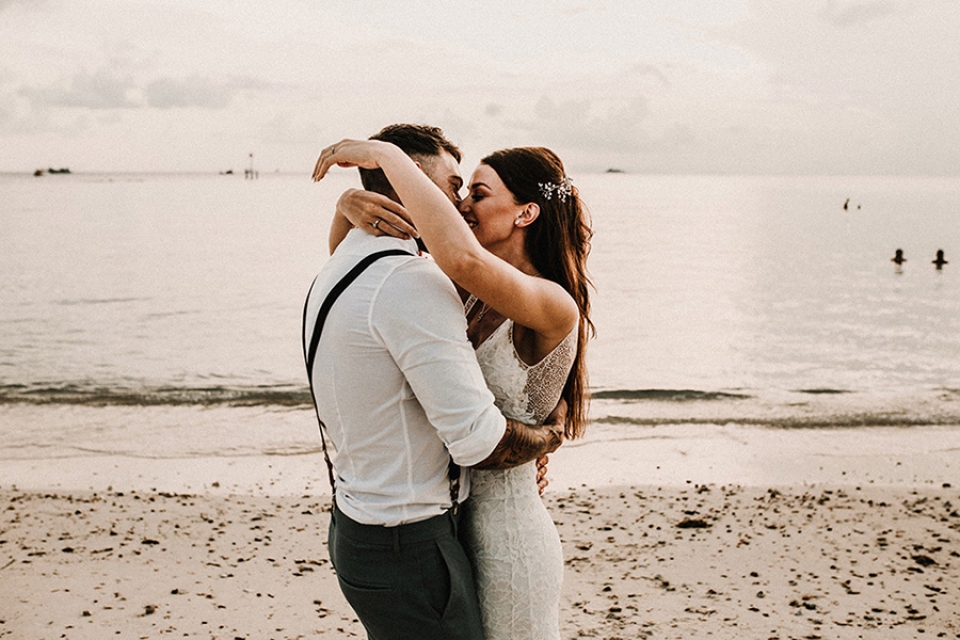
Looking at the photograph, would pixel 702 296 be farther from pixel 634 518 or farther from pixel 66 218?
pixel 66 218

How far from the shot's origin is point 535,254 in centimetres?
291

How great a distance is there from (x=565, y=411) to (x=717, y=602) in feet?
12.5

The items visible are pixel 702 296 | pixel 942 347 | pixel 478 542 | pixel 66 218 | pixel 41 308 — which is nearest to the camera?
pixel 478 542

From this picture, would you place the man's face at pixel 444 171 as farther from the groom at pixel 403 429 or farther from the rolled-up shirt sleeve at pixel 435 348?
the rolled-up shirt sleeve at pixel 435 348

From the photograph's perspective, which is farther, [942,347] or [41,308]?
[41,308]

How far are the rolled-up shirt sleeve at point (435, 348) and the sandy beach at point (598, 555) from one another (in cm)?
391

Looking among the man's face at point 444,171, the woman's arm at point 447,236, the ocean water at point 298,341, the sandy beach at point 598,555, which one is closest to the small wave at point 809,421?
the ocean water at point 298,341

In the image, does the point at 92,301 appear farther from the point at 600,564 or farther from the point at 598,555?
the point at 600,564

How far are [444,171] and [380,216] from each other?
1.18 feet

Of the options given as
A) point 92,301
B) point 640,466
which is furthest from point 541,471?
Result: point 92,301

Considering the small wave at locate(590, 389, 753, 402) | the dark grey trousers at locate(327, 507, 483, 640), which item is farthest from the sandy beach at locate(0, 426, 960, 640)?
the small wave at locate(590, 389, 753, 402)

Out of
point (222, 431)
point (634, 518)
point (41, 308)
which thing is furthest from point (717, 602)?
point (41, 308)

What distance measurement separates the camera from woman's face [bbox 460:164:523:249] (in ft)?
9.20

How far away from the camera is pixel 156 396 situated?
15.2 m
